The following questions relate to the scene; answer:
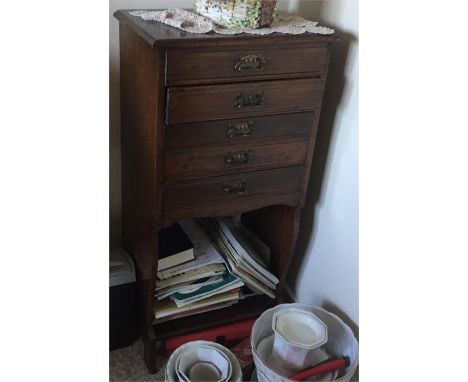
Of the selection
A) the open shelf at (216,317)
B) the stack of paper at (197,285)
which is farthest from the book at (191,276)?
the open shelf at (216,317)

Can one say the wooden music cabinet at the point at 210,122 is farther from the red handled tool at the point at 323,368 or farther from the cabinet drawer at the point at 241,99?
the red handled tool at the point at 323,368

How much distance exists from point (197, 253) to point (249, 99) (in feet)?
1.64

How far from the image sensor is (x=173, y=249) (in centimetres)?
130

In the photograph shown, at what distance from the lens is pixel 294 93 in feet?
3.60

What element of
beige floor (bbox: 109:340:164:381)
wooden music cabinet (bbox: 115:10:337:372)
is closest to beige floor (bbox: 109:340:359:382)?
beige floor (bbox: 109:340:164:381)

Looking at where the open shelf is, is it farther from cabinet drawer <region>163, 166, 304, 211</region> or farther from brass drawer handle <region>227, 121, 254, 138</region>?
brass drawer handle <region>227, 121, 254, 138</region>

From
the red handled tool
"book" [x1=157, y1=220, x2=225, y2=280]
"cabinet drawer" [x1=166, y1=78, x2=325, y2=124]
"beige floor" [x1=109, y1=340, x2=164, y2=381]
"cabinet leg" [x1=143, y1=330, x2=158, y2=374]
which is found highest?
"cabinet drawer" [x1=166, y1=78, x2=325, y2=124]

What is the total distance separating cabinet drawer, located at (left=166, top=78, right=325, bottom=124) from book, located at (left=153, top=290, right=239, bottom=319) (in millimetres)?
569

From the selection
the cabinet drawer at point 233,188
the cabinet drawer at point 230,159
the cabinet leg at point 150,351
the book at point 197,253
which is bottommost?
the cabinet leg at point 150,351

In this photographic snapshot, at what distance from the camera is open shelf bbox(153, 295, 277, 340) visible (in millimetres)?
1339

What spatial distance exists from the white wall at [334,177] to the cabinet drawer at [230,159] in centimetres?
13

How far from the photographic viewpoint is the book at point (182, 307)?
51.8 inches

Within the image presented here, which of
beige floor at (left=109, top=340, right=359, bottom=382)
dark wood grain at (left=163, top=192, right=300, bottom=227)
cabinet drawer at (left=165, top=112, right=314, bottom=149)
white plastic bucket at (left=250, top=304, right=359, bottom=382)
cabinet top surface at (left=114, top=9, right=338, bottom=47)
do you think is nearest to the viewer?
cabinet top surface at (left=114, top=9, right=338, bottom=47)
